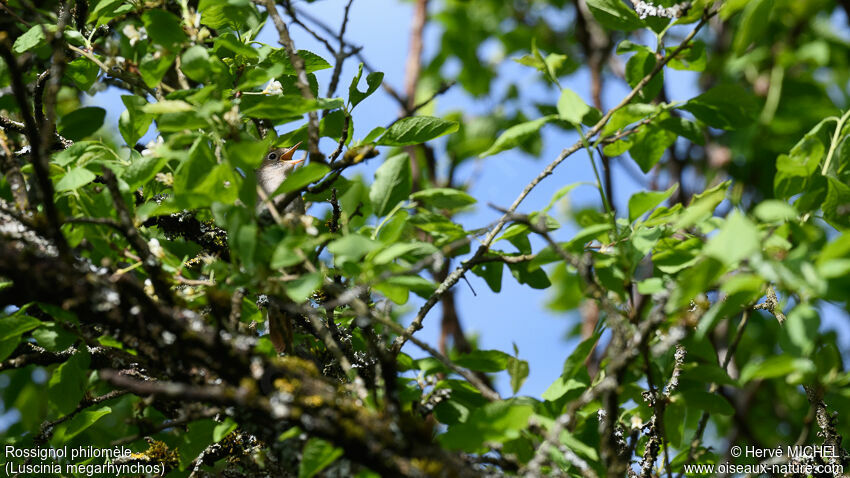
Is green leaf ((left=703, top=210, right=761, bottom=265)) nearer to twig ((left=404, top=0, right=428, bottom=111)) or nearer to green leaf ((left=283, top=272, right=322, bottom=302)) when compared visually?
green leaf ((left=283, top=272, right=322, bottom=302))

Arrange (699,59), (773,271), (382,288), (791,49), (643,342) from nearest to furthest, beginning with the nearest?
(773,271)
(643,342)
(382,288)
(699,59)
(791,49)

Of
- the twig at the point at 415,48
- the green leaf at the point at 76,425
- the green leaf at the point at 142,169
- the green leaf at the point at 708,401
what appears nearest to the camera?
the green leaf at the point at 142,169

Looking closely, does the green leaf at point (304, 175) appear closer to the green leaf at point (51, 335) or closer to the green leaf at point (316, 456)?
the green leaf at point (316, 456)

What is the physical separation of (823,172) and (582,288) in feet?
1.76

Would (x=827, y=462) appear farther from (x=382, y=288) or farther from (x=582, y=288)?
(x=382, y=288)

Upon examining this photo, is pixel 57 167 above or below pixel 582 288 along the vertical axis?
above

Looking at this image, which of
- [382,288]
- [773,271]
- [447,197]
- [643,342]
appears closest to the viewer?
[773,271]

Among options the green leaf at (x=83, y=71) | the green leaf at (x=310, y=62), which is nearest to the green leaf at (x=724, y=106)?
the green leaf at (x=310, y=62)

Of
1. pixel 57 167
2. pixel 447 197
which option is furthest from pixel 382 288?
pixel 57 167

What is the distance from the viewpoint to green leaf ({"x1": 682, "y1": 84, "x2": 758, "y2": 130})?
121cm

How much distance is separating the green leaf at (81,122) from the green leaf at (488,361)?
0.88 m

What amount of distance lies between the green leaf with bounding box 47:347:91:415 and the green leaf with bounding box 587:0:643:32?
1072 mm

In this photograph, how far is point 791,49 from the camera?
12.3 feet

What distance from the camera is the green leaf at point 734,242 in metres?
0.63
